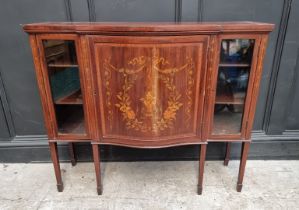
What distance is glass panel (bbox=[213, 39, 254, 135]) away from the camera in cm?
145

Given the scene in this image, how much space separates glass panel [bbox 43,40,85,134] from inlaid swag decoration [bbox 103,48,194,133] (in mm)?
245

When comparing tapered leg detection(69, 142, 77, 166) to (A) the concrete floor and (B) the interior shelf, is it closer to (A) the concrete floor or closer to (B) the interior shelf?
(A) the concrete floor

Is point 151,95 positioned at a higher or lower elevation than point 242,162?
higher

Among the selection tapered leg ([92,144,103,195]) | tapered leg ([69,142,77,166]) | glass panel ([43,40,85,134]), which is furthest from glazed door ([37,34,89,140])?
tapered leg ([69,142,77,166])

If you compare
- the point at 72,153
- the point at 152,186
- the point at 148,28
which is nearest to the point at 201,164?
the point at 152,186

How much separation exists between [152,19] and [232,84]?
78cm

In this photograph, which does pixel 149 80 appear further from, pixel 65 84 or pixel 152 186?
pixel 152 186

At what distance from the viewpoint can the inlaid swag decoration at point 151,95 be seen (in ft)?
4.48

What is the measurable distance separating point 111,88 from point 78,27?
0.40 m

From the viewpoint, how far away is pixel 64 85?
1.58 meters

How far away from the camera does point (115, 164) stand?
211cm

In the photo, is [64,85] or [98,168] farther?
[98,168]

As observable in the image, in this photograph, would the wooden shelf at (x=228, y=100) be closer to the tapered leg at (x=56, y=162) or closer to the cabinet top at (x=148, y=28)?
the cabinet top at (x=148, y=28)

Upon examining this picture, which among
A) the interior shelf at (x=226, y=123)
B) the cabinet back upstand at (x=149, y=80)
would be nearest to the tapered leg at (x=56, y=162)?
the cabinet back upstand at (x=149, y=80)
